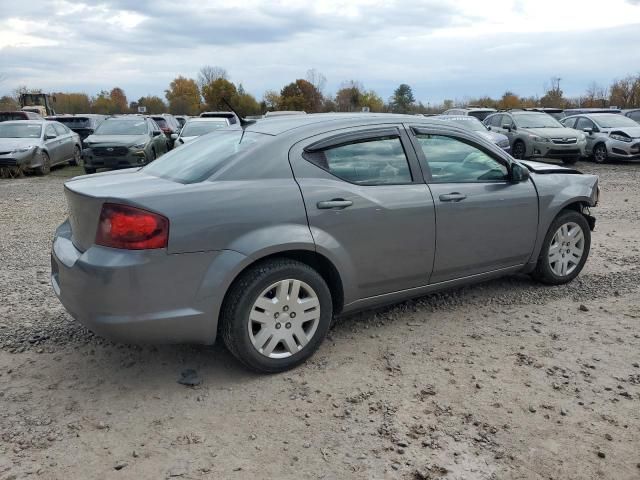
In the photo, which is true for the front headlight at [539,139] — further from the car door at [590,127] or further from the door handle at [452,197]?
the door handle at [452,197]

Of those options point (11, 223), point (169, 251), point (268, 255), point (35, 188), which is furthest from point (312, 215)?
point (35, 188)

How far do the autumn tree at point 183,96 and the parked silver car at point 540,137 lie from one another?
2200 inches

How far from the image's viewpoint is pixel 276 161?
3.54 m

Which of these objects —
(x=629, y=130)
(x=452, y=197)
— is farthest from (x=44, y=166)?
(x=629, y=130)

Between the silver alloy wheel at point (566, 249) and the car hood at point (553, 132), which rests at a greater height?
the car hood at point (553, 132)

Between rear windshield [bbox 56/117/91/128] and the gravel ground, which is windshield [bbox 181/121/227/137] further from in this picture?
rear windshield [bbox 56/117/91/128]

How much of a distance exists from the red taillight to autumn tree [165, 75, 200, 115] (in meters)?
67.2

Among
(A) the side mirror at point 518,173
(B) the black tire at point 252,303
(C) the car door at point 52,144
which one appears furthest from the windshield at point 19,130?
(A) the side mirror at point 518,173

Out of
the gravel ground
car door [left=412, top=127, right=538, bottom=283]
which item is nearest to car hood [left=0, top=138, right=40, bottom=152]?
the gravel ground

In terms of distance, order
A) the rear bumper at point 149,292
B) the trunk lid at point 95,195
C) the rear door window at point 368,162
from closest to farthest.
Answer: the rear bumper at point 149,292 → the trunk lid at point 95,195 → the rear door window at point 368,162

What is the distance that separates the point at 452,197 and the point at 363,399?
1.71 metres

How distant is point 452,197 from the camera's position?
4109 mm

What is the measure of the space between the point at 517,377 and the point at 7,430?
293cm

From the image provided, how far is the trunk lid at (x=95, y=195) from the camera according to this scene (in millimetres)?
3170
